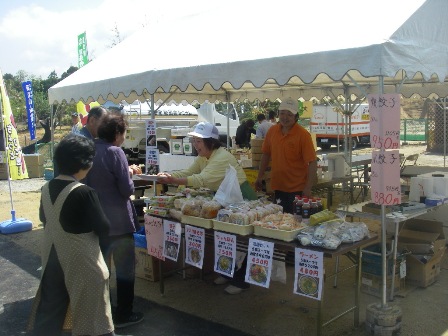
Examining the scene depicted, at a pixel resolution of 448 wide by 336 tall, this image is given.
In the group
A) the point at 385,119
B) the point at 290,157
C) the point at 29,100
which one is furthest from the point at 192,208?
the point at 29,100

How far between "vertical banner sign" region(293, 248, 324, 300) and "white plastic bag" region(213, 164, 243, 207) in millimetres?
1042

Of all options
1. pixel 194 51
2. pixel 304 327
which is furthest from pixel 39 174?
pixel 304 327

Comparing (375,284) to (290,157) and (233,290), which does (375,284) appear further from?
(290,157)

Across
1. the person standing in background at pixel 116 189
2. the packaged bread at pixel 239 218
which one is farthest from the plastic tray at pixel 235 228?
the person standing in background at pixel 116 189

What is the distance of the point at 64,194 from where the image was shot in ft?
9.11

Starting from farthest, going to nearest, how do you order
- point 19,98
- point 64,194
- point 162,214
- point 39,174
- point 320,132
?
point 19,98
point 320,132
point 39,174
point 162,214
point 64,194

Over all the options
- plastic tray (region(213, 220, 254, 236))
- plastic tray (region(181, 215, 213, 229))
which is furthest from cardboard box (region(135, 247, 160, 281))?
plastic tray (region(213, 220, 254, 236))

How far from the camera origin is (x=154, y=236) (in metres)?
4.71

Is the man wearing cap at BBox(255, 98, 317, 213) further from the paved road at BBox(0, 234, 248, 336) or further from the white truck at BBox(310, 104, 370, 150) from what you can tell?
the white truck at BBox(310, 104, 370, 150)

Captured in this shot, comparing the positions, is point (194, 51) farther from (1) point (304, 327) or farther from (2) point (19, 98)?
(2) point (19, 98)

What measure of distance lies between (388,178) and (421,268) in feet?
5.69

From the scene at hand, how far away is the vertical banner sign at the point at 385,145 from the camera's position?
3.53 meters

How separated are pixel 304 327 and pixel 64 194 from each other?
2.39 meters

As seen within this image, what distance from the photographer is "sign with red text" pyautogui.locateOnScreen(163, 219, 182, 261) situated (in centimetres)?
441
